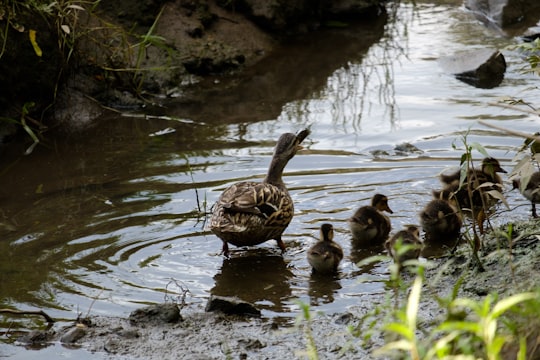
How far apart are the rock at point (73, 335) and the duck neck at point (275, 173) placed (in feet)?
8.30

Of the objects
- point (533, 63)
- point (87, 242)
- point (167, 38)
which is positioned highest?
point (533, 63)

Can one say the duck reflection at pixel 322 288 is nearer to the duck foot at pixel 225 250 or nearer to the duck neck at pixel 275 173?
the duck foot at pixel 225 250

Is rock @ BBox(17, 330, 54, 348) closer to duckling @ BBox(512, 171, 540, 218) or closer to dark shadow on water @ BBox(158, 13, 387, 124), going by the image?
duckling @ BBox(512, 171, 540, 218)

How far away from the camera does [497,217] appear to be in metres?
6.86

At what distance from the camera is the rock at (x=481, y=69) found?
1035cm

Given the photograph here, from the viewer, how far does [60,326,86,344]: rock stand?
5141 millimetres

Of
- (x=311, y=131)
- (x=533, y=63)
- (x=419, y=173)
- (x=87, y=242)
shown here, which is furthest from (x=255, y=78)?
(x=533, y=63)

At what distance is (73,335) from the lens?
515cm

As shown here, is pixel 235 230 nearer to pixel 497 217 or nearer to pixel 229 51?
pixel 497 217

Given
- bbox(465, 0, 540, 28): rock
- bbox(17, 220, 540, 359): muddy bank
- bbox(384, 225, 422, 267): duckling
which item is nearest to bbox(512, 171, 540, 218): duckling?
bbox(384, 225, 422, 267): duckling

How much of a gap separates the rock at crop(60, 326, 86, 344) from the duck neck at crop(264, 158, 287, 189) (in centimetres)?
253

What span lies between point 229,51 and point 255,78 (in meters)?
0.56

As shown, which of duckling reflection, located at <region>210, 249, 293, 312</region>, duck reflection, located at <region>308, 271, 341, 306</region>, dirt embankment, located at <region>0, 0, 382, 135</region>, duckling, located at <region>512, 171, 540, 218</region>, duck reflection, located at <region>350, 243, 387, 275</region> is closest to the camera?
duck reflection, located at <region>308, 271, 341, 306</region>

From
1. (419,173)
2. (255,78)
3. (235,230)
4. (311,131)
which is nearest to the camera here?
(235,230)
